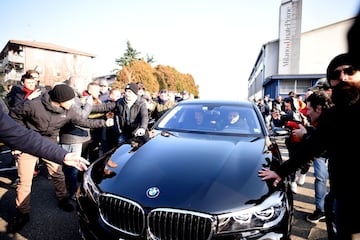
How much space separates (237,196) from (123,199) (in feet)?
2.84

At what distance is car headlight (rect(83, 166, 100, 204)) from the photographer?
2.12 metres

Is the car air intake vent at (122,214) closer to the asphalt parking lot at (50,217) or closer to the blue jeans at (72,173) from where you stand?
the asphalt parking lot at (50,217)

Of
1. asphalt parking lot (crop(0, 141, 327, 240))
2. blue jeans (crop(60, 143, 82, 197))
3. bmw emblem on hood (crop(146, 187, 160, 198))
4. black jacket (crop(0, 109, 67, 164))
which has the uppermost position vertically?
black jacket (crop(0, 109, 67, 164))

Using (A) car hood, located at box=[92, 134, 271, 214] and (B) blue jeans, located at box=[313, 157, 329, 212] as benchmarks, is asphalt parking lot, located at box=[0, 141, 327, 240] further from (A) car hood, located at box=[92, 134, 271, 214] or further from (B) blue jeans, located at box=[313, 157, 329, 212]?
(A) car hood, located at box=[92, 134, 271, 214]

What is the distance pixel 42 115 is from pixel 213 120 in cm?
225

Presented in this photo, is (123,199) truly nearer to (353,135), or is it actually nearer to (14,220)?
(353,135)

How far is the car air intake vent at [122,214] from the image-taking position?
1875mm

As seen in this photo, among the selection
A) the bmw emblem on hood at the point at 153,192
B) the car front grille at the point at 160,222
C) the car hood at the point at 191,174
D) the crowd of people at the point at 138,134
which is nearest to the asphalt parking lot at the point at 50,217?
the crowd of people at the point at 138,134

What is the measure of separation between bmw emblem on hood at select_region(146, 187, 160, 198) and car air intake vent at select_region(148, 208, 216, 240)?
0.42ft

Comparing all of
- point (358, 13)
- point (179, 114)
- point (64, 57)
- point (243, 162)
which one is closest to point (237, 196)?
point (243, 162)

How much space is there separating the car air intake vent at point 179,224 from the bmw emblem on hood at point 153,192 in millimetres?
127

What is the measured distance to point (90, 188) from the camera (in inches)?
88.0

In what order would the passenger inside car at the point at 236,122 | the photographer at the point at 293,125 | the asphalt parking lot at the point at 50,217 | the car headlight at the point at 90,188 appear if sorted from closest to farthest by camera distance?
1. the car headlight at the point at 90,188
2. the asphalt parking lot at the point at 50,217
3. the passenger inside car at the point at 236,122
4. the photographer at the point at 293,125

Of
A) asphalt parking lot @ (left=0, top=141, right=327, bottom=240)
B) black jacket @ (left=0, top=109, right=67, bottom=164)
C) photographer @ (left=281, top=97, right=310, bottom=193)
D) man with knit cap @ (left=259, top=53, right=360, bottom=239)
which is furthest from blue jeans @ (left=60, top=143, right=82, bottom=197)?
man with knit cap @ (left=259, top=53, right=360, bottom=239)
